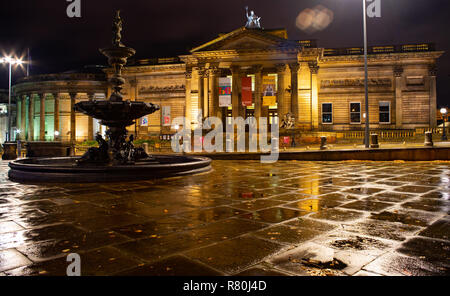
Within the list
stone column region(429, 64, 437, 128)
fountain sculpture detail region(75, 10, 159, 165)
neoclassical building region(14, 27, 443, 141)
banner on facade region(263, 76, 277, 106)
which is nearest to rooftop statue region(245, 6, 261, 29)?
neoclassical building region(14, 27, 443, 141)

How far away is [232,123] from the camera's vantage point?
3941 centimetres

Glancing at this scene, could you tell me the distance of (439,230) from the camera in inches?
167

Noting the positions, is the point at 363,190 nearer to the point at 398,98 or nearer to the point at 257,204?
A: the point at 257,204

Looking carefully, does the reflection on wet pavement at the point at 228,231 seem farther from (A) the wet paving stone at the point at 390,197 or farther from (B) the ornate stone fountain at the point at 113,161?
(B) the ornate stone fountain at the point at 113,161

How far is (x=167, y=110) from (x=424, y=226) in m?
46.0

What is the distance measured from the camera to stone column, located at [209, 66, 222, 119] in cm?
4078

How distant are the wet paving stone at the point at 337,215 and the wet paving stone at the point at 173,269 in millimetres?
2613

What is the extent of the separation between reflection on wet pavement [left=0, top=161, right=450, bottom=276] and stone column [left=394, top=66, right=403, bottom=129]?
37597mm

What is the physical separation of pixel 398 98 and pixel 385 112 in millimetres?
2309

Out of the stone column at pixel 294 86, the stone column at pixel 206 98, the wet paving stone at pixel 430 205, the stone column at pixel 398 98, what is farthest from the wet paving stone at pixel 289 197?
the stone column at pixel 398 98

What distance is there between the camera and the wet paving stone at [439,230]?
158 inches

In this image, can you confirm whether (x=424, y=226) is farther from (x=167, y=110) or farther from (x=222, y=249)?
(x=167, y=110)

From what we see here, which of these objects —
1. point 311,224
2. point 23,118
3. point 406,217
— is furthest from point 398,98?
point 23,118
